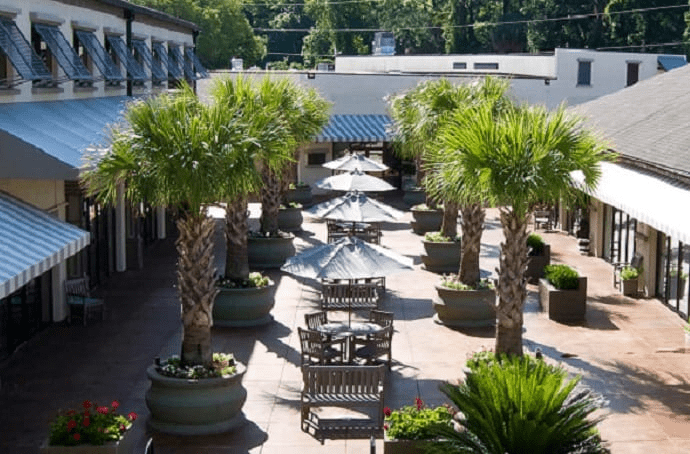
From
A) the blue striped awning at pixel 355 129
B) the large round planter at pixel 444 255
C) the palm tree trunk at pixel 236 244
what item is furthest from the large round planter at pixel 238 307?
the blue striped awning at pixel 355 129

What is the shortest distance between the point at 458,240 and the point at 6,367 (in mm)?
14018

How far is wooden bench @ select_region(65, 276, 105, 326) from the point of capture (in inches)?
916

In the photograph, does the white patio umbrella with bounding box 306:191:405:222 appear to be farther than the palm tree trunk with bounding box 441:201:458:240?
No

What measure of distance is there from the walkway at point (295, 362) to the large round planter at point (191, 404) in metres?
0.23

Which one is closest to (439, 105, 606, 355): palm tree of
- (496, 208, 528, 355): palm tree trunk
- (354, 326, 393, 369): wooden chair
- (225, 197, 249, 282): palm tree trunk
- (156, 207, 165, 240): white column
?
(496, 208, 528, 355): palm tree trunk

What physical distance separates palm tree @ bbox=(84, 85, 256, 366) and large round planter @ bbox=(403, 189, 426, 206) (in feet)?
95.7

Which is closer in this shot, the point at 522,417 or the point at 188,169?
the point at 522,417

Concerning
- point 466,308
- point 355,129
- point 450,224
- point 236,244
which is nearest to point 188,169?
point 236,244

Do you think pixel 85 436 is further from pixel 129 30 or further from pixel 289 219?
pixel 289 219

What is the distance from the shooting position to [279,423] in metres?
16.6

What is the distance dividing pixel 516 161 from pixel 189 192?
14.6 ft

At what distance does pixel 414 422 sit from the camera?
13.9m

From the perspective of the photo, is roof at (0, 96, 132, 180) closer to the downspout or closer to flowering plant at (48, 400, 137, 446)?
flowering plant at (48, 400, 137, 446)

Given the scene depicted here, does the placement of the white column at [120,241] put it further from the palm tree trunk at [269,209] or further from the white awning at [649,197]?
the white awning at [649,197]
